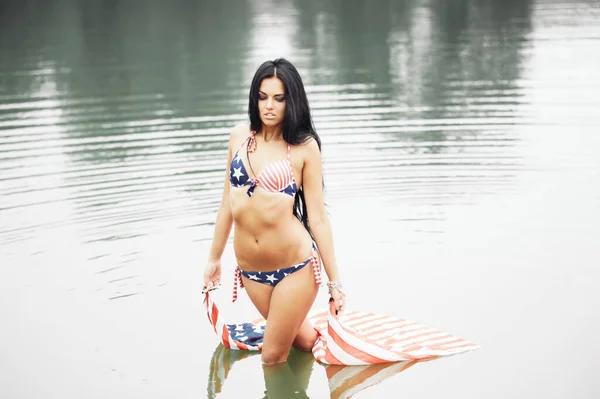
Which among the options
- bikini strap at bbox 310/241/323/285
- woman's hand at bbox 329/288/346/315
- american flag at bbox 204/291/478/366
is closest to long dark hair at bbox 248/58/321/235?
bikini strap at bbox 310/241/323/285

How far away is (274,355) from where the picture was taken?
632 cm

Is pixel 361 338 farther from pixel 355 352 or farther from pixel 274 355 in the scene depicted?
pixel 274 355

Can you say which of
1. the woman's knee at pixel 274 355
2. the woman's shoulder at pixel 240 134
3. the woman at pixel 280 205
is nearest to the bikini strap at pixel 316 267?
the woman at pixel 280 205

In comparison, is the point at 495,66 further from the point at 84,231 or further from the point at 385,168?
the point at 84,231

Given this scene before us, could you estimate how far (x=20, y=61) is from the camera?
825 inches

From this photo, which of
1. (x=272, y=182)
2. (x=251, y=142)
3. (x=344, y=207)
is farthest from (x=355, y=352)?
(x=344, y=207)

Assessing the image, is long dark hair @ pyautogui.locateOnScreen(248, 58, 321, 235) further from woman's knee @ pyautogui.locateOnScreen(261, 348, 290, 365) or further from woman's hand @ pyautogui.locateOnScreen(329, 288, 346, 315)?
woman's knee @ pyautogui.locateOnScreen(261, 348, 290, 365)

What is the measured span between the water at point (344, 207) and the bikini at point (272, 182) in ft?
2.39

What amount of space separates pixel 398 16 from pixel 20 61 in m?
11.3

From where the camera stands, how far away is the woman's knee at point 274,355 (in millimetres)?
6297

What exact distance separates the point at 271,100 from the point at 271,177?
0.48 m

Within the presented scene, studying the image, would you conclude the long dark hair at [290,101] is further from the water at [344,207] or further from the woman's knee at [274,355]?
the water at [344,207]

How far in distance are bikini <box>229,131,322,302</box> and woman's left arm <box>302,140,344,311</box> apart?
7 cm

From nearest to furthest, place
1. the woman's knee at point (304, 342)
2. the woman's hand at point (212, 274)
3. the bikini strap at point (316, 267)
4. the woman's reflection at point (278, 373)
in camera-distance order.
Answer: the bikini strap at point (316, 267) < the woman's reflection at point (278, 373) < the woman's hand at point (212, 274) < the woman's knee at point (304, 342)
